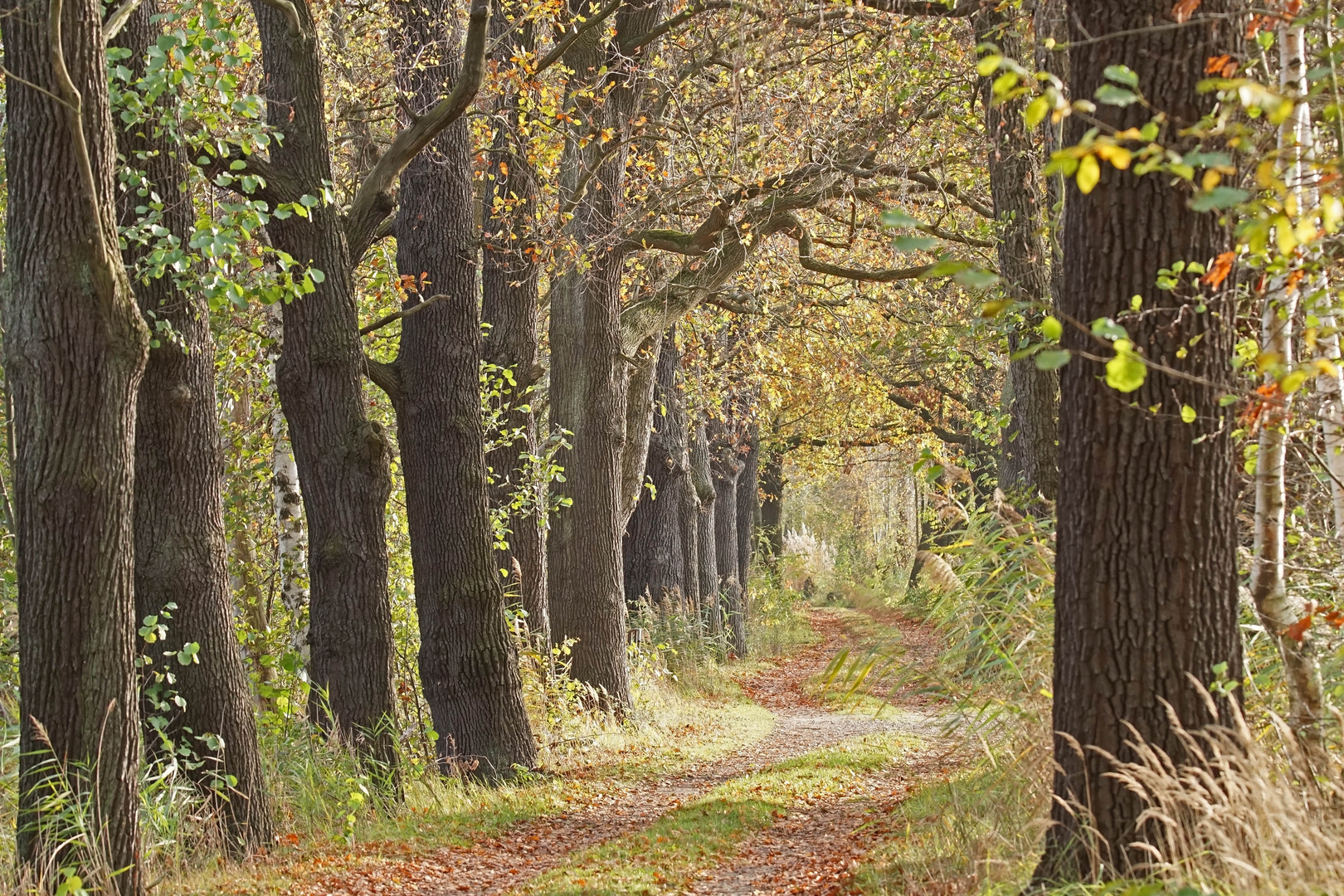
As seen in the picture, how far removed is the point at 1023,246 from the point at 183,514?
6.77 meters

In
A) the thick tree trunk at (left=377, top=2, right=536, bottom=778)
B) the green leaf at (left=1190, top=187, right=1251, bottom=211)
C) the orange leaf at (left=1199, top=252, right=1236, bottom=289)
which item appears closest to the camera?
the green leaf at (left=1190, top=187, right=1251, bottom=211)

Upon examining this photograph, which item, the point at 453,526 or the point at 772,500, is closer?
the point at 453,526

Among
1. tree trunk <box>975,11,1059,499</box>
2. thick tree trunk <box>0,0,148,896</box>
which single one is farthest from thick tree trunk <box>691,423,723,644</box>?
thick tree trunk <box>0,0,148,896</box>

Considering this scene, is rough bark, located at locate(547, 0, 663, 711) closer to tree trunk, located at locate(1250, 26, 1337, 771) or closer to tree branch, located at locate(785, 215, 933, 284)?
tree branch, located at locate(785, 215, 933, 284)

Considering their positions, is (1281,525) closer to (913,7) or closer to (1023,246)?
(1023,246)

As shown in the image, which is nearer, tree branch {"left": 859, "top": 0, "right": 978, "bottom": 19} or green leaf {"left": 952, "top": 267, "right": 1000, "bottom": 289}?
green leaf {"left": 952, "top": 267, "right": 1000, "bottom": 289}

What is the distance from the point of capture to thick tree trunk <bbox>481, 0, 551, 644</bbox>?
11.9 meters

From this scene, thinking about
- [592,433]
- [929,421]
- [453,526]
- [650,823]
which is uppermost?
[929,421]

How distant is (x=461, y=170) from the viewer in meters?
10.5

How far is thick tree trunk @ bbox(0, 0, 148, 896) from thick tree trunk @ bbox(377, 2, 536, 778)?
435 centimetres

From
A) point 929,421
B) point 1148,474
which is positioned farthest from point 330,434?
point 929,421

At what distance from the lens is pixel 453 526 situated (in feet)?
32.4

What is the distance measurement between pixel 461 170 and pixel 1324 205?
882cm

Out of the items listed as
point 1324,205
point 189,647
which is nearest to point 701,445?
point 189,647
